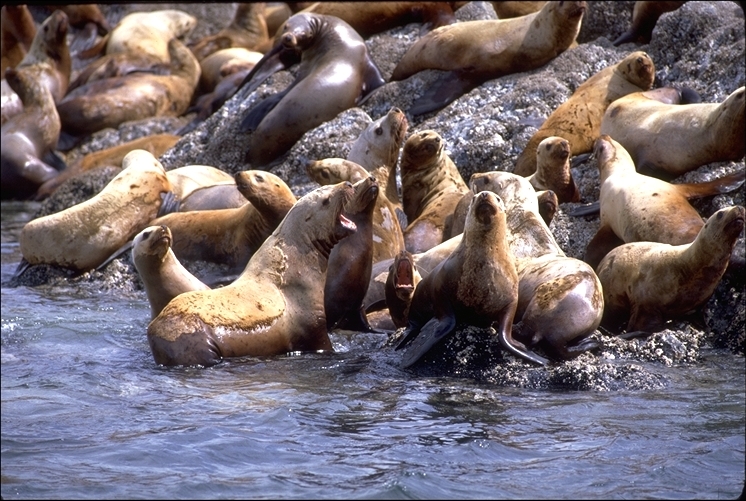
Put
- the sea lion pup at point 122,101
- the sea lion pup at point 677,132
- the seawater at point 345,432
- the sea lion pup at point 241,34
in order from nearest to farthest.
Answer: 1. the seawater at point 345,432
2. the sea lion pup at point 677,132
3. the sea lion pup at point 122,101
4. the sea lion pup at point 241,34

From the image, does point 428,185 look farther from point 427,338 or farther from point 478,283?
point 427,338

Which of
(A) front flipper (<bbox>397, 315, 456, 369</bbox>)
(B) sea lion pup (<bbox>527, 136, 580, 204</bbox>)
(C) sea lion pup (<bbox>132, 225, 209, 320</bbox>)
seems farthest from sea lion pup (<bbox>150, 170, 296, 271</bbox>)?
(A) front flipper (<bbox>397, 315, 456, 369</bbox>)

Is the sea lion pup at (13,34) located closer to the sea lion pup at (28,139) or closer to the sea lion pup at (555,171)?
the sea lion pup at (28,139)

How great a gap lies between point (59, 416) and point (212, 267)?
396cm

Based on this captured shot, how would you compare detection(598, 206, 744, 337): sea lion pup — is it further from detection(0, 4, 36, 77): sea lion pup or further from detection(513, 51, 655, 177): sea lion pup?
detection(0, 4, 36, 77): sea lion pup

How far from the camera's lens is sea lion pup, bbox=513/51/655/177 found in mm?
9734

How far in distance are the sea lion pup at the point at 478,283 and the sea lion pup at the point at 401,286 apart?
51 centimetres

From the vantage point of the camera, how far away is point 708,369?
6234mm

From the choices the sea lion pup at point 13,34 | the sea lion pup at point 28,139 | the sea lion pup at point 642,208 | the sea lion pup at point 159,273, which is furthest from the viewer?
the sea lion pup at point 13,34

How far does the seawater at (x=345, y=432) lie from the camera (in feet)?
13.6

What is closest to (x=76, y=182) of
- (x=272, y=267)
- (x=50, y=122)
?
(x=50, y=122)

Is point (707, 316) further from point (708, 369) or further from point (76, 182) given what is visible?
point (76, 182)

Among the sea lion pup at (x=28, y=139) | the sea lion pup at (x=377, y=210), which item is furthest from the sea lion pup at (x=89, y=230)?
the sea lion pup at (x=28, y=139)

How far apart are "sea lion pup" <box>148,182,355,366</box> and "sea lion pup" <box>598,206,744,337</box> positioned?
1810 millimetres
